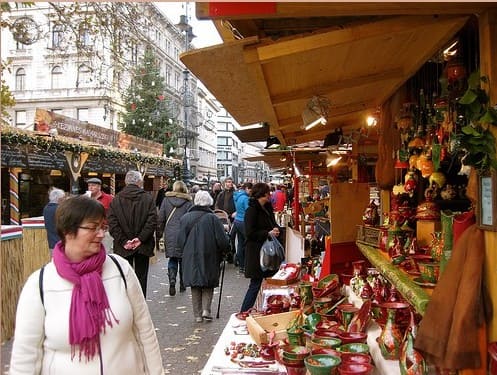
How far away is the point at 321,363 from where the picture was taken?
296 centimetres

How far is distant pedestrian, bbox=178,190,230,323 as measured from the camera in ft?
21.9

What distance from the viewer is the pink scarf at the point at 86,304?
233cm

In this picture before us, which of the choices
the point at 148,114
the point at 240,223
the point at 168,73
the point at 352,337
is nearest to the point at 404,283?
the point at 352,337

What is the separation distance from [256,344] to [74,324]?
6.39 ft

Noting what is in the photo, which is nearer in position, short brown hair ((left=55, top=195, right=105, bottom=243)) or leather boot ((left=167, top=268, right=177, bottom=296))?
short brown hair ((left=55, top=195, right=105, bottom=243))

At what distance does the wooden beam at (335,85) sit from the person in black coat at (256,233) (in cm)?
222

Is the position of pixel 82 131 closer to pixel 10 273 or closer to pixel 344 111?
pixel 10 273

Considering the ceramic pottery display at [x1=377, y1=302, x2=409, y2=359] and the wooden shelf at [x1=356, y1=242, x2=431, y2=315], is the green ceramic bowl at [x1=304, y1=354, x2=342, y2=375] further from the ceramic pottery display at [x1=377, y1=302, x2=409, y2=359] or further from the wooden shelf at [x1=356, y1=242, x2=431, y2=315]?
the wooden shelf at [x1=356, y1=242, x2=431, y2=315]

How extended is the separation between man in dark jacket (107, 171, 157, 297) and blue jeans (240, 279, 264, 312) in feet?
4.70

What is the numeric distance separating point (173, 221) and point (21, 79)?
46.2m

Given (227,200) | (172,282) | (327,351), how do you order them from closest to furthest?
(327,351), (172,282), (227,200)

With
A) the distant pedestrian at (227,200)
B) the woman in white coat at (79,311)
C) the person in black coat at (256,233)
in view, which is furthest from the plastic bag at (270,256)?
the distant pedestrian at (227,200)

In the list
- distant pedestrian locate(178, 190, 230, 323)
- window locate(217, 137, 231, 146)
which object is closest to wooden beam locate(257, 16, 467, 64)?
distant pedestrian locate(178, 190, 230, 323)

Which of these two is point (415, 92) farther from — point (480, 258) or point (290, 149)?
point (290, 149)
